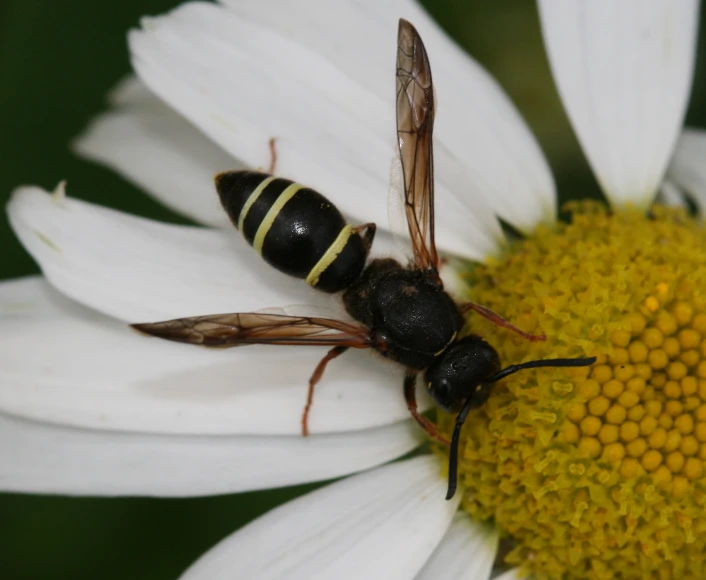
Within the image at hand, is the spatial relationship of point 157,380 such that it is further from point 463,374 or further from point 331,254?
point 463,374

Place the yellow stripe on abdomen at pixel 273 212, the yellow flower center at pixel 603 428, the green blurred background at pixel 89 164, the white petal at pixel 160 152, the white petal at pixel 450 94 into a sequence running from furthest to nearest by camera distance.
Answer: the green blurred background at pixel 89 164
the white petal at pixel 160 152
the white petal at pixel 450 94
the yellow flower center at pixel 603 428
the yellow stripe on abdomen at pixel 273 212

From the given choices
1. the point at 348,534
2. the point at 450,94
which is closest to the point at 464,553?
the point at 348,534

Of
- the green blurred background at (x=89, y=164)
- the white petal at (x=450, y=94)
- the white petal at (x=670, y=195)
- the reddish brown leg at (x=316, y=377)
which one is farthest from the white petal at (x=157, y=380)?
Answer: the white petal at (x=670, y=195)

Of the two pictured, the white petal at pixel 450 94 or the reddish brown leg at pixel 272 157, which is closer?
the reddish brown leg at pixel 272 157

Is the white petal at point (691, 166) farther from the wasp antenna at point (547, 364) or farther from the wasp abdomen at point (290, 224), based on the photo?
the wasp abdomen at point (290, 224)

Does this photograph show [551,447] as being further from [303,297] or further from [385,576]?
[303,297]

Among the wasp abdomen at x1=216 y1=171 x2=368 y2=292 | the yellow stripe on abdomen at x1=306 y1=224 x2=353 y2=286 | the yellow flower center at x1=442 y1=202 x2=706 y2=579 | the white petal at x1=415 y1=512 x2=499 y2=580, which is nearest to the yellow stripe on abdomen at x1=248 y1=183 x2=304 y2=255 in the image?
the wasp abdomen at x1=216 y1=171 x2=368 y2=292
